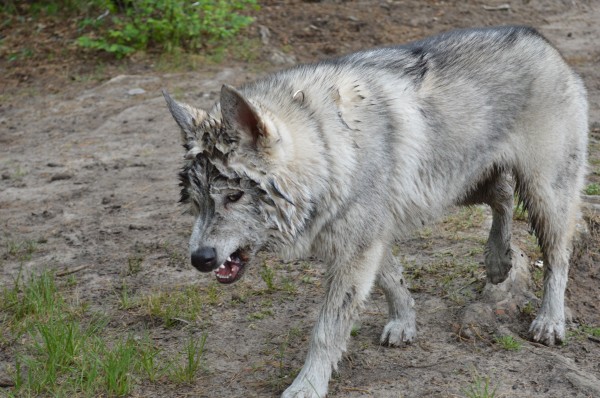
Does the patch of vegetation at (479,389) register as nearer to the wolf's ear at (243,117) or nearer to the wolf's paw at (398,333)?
the wolf's paw at (398,333)

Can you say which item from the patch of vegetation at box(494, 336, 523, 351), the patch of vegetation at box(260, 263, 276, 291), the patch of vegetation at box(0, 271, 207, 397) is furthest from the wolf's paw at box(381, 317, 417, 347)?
the patch of vegetation at box(0, 271, 207, 397)

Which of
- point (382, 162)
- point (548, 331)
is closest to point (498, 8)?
point (548, 331)

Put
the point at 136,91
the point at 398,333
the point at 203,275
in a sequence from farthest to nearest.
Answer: the point at 136,91 < the point at 203,275 < the point at 398,333

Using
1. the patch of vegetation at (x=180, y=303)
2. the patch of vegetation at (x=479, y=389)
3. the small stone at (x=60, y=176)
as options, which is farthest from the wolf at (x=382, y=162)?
the small stone at (x=60, y=176)

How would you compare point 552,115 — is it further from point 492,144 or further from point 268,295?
point 268,295

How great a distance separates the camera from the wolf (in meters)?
3.65

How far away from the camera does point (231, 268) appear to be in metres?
3.82

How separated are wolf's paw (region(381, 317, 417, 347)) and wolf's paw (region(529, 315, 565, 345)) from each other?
71cm

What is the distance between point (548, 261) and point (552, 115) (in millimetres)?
869

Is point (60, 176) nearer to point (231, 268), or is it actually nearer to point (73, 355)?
point (73, 355)

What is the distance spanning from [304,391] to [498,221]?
1.81m

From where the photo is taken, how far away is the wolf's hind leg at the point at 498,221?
4824 mm

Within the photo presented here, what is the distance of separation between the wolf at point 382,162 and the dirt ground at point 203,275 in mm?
269

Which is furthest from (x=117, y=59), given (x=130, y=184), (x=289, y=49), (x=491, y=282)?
(x=491, y=282)
